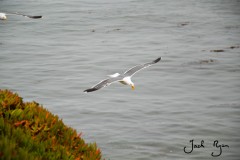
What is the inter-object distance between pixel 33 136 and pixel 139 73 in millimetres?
16132

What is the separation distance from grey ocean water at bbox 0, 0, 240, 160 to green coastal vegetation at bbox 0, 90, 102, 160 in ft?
20.3

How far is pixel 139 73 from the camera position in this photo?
22.6 m

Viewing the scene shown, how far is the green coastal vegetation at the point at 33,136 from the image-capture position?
5902 mm

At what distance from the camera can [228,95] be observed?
1906 cm

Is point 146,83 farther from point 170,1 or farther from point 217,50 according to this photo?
point 170,1

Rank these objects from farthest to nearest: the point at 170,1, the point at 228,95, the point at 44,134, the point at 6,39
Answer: the point at 170,1, the point at 6,39, the point at 228,95, the point at 44,134

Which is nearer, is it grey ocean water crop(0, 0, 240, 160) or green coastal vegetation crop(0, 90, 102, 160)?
green coastal vegetation crop(0, 90, 102, 160)

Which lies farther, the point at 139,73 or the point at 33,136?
the point at 139,73

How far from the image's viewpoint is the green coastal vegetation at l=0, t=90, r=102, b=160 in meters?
5.90

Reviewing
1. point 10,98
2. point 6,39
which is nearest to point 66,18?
point 6,39

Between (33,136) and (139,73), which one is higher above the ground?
(33,136)

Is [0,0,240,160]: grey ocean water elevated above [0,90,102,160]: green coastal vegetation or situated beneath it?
situated beneath

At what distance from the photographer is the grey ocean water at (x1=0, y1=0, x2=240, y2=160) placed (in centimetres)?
1494

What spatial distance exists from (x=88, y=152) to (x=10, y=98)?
4.45 feet
